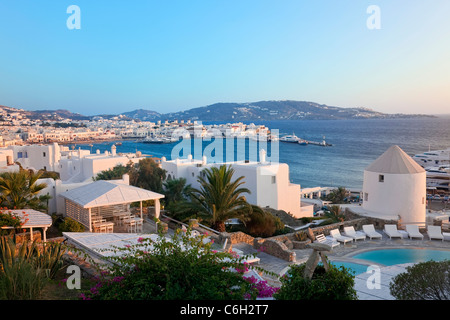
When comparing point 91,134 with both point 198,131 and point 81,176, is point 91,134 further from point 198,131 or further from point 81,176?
point 81,176

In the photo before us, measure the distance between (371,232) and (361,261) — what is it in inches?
126

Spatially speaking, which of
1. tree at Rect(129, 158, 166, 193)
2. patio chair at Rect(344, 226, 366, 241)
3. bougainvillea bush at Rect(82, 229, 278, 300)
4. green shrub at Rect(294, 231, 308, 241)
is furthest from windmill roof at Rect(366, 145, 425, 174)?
bougainvillea bush at Rect(82, 229, 278, 300)

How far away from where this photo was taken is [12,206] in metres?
11.8

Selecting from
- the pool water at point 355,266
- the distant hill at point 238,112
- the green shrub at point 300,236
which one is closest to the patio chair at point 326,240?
the green shrub at point 300,236

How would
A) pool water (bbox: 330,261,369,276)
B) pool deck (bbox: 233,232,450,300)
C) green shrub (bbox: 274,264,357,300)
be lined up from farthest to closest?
1. pool water (bbox: 330,261,369,276)
2. pool deck (bbox: 233,232,450,300)
3. green shrub (bbox: 274,264,357,300)

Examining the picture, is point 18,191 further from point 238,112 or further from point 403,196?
point 238,112

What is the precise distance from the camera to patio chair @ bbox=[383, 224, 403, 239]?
1432 centimetres

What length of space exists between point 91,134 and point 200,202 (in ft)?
408

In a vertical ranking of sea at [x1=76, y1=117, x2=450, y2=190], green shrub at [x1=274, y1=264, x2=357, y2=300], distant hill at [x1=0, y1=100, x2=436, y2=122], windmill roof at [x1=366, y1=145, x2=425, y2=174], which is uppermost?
distant hill at [x1=0, y1=100, x2=436, y2=122]

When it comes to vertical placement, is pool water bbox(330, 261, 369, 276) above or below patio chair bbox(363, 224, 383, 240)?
below

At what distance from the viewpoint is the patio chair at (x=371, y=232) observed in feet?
46.7

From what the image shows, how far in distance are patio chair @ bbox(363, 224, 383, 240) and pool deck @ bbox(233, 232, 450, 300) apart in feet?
0.52

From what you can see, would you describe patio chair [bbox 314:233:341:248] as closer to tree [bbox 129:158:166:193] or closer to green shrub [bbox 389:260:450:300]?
green shrub [bbox 389:260:450:300]
